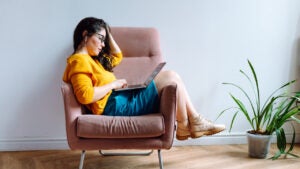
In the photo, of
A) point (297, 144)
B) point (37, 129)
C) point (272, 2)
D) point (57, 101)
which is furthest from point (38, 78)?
point (297, 144)

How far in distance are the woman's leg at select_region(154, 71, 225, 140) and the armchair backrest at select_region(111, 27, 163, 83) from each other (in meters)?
0.24

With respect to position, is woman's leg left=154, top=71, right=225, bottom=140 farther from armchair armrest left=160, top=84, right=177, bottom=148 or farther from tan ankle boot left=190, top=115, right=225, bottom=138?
armchair armrest left=160, top=84, right=177, bottom=148

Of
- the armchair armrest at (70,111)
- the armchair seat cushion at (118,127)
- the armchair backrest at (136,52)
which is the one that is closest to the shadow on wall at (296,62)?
the armchair backrest at (136,52)

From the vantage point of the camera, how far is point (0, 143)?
2527 millimetres

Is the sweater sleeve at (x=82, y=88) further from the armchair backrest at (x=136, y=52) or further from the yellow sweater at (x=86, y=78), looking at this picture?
the armchair backrest at (x=136, y=52)

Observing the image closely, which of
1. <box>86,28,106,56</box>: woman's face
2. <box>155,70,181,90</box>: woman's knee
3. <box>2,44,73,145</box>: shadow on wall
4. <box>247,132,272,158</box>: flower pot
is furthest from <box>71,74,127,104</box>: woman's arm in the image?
<box>247,132,272,158</box>: flower pot

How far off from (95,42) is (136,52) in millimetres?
411

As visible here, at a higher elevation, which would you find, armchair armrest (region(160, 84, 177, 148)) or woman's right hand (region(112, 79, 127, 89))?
woman's right hand (region(112, 79, 127, 89))

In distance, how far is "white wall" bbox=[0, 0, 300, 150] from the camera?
2.52 metres

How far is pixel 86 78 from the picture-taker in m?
1.92

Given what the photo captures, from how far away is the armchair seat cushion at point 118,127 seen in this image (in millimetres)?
1834

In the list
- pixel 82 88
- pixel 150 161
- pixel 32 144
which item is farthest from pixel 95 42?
pixel 32 144

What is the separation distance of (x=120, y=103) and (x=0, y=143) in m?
1.07

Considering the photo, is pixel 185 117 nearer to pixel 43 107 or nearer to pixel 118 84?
pixel 118 84
